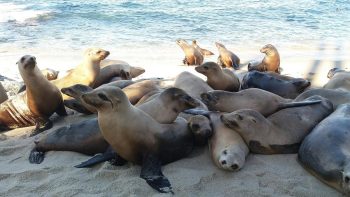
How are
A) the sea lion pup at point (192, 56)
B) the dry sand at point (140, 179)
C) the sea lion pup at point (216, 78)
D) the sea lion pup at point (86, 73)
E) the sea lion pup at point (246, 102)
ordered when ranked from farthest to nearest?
the sea lion pup at point (192, 56)
the sea lion pup at point (86, 73)
the sea lion pup at point (216, 78)
the sea lion pup at point (246, 102)
the dry sand at point (140, 179)

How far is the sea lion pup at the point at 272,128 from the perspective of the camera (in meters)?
3.87

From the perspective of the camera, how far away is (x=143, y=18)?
621 inches

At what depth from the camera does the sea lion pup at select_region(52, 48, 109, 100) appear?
6227mm

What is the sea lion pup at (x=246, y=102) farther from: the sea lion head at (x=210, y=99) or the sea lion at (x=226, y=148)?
the sea lion at (x=226, y=148)

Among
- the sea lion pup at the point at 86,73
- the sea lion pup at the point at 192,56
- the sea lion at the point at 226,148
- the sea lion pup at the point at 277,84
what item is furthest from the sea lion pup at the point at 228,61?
the sea lion at the point at 226,148

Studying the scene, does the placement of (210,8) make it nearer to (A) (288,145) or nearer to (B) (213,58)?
(B) (213,58)

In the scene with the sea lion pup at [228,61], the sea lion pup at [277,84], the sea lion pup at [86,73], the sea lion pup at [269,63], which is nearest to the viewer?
the sea lion pup at [277,84]

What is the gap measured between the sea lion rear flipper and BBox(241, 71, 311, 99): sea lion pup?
2.12 meters

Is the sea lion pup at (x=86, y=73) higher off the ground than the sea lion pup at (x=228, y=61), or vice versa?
the sea lion pup at (x=86, y=73)

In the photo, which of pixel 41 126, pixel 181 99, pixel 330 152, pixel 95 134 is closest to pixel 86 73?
pixel 41 126

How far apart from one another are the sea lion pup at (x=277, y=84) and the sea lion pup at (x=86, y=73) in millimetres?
2009

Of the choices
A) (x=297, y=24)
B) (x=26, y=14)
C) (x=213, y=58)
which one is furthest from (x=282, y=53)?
(x=26, y=14)

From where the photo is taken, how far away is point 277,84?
5379 millimetres

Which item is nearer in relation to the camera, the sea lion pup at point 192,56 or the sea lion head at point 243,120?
the sea lion head at point 243,120
